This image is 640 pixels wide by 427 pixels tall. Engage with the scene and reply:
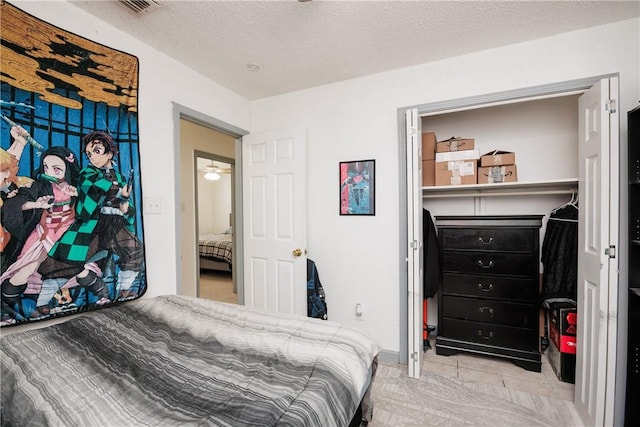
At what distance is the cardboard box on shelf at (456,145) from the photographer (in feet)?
8.15

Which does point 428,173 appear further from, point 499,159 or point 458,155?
point 499,159

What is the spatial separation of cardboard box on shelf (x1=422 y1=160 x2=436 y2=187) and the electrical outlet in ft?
7.52

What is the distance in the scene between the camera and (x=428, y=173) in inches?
102

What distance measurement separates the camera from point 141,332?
4.54ft

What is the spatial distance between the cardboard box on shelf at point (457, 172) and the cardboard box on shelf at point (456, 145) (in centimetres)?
14

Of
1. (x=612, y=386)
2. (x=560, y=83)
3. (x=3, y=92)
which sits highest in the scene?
(x=560, y=83)

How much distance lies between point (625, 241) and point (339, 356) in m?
1.97

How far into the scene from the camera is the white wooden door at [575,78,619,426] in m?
1.56

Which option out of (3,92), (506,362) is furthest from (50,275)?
(506,362)

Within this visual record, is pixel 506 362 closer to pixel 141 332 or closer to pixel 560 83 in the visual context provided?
pixel 560 83

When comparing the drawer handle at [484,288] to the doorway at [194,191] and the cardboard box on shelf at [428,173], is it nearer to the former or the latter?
the cardboard box on shelf at [428,173]

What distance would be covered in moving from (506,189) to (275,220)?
2.26 metres

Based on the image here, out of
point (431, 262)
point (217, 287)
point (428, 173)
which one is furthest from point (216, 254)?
point (428, 173)

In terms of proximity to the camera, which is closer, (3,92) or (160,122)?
(3,92)
